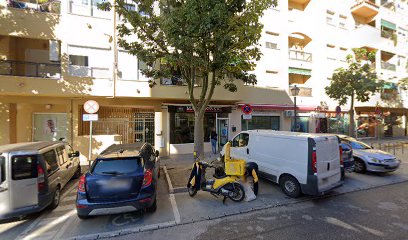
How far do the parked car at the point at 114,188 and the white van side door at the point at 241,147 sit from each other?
3.75 m

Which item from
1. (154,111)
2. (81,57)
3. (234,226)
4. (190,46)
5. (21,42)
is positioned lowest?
(234,226)

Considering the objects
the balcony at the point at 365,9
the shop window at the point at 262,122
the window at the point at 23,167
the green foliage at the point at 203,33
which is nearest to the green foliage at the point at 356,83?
the shop window at the point at 262,122

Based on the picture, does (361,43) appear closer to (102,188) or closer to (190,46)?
(190,46)

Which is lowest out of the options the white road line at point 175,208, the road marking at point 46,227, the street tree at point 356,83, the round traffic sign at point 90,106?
the road marking at point 46,227

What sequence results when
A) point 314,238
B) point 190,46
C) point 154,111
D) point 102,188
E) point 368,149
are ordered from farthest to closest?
point 154,111
point 368,149
point 190,46
point 102,188
point 314,238

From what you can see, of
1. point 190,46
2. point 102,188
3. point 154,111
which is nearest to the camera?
point 102,188

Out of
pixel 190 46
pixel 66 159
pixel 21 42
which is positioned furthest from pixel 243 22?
pixel 21 42

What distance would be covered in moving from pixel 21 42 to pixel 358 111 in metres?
25.8

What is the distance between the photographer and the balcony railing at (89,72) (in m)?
9.24

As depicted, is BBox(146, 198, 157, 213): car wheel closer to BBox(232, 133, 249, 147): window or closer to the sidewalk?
A: the sidewalk

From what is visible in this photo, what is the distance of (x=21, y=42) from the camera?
9.98 metres

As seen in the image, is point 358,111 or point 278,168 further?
point 358,111

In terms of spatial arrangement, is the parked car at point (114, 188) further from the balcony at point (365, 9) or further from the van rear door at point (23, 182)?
the balcony at point (365, 9)

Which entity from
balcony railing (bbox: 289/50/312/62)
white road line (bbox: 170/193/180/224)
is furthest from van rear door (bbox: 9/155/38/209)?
balcony railing (bbox: 289/50/312/62)
